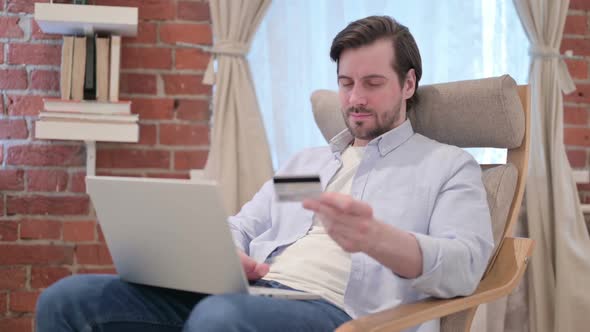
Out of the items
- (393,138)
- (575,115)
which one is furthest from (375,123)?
(575,115)

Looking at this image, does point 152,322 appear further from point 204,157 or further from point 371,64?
point 204,157

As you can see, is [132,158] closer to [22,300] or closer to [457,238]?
[22,300]

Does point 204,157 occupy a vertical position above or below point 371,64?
below

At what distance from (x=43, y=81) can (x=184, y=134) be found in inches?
19.7

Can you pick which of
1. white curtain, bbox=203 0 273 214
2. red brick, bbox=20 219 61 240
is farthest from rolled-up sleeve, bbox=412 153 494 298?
red brick, bbox=20 219 61 240

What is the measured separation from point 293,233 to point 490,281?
17.3 inches

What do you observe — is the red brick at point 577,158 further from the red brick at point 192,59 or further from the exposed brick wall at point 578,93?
the red brick at point 192,59

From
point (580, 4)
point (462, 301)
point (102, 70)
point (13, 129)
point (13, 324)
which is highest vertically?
point (580, 4)

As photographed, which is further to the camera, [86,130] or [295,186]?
[86,130]

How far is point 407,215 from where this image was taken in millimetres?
1456

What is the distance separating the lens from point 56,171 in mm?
2369

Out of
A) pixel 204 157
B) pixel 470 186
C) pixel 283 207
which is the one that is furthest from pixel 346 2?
pixel 470 186

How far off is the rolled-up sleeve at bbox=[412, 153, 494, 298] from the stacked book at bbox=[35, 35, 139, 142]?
115cm

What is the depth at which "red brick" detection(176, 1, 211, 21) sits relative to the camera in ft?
7.95
